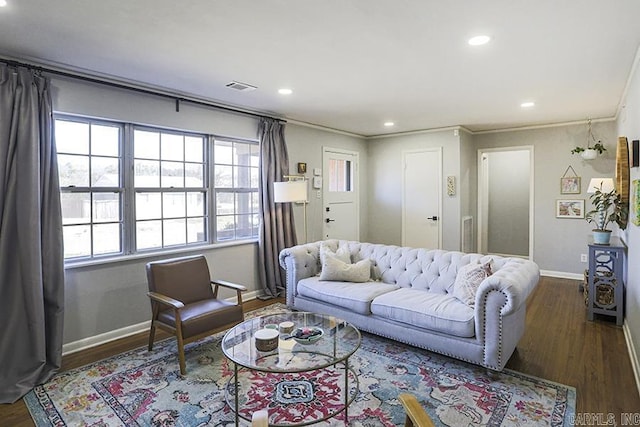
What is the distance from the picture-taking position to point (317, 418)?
2.21m

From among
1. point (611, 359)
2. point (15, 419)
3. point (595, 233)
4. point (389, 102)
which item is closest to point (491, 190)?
point (595, 233)

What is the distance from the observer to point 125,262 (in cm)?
360

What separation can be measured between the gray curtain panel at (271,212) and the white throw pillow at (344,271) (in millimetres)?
1211

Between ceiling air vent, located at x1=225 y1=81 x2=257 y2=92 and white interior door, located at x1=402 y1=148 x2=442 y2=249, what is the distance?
3.58 m

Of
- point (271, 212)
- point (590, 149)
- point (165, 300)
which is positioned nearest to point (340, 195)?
point (271, 212)

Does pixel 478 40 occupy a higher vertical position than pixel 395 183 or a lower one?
higher

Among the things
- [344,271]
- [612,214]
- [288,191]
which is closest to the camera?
[344,271]

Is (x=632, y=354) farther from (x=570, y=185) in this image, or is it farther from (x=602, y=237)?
(x=570, y=185)

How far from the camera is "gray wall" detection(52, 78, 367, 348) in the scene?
3.23 metres

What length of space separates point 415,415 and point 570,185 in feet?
19.4

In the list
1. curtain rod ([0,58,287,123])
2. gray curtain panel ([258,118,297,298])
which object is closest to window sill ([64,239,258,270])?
gray curtain panel ([258,118,297,298])

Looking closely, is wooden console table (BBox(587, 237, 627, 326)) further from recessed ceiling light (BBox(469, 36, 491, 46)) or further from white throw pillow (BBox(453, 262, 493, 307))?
recessed ceiling light (BBox(469, 36, 491, 46))

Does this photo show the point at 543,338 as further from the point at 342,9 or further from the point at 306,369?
the point at 342,9

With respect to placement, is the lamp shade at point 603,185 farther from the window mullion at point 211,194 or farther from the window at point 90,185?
the window at point 90,185
